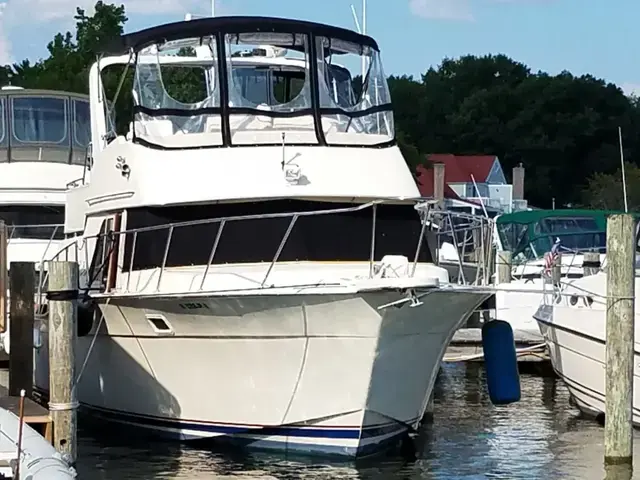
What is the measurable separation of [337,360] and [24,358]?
3.41 meters

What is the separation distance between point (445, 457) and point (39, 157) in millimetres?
8155

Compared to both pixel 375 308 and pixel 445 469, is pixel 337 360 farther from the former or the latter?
pixel 445 469

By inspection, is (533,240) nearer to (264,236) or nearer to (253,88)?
(253,88)

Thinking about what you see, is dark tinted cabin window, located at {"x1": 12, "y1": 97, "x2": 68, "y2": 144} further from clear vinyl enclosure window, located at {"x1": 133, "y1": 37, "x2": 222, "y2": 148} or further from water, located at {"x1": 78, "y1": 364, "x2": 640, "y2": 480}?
water, located at {"x1": 78, "y1": 364, "x2": 640, "y2": 480}

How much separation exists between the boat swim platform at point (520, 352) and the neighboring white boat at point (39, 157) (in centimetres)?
635

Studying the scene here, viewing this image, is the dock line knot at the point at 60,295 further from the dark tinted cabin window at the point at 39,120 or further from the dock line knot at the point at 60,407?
the dark tinted cabin window at the point at 39,120

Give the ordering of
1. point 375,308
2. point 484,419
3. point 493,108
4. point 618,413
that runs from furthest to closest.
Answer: point 493,108, point 484,419, point 618,413, point 375,308

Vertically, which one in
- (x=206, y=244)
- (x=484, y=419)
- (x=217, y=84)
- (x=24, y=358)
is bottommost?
(x=484, y=419)

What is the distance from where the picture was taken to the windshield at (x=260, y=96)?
1290 cm

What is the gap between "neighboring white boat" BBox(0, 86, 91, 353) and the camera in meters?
16.7

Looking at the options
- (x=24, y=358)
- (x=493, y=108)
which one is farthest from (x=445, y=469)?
(x=493, y=108)

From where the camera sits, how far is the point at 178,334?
1214 centimetres

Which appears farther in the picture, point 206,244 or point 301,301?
point 206,244

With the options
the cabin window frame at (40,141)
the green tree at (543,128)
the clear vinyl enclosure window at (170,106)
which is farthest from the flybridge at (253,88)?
the green tree at (543,128)
